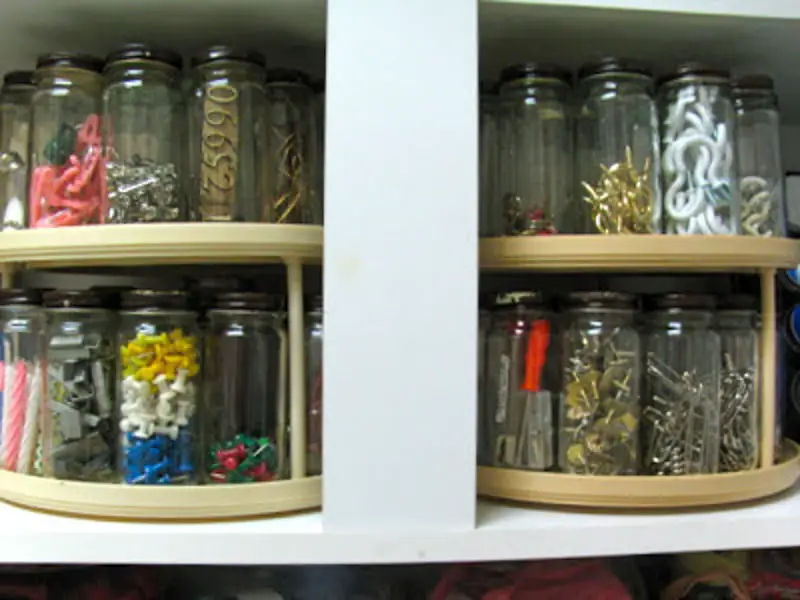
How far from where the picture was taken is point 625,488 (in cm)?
73

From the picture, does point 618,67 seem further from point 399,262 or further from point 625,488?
point 625,488

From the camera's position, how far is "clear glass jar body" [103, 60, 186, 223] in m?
0.75

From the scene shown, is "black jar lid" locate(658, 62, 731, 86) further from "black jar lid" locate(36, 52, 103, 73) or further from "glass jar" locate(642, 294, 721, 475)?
"black jar lid" locate(36, 52, 103, 73)

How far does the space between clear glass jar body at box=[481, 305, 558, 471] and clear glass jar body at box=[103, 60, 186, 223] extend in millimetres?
378

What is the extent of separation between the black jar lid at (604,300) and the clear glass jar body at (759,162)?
6.7 inches

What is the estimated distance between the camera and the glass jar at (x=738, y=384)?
30.8 inches

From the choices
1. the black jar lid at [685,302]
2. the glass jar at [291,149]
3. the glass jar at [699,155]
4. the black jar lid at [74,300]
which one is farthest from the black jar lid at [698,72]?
the black jar lid at [74,300]

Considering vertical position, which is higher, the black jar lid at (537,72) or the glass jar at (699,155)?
the black jar lid at (537,72)

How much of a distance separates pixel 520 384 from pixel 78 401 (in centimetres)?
47

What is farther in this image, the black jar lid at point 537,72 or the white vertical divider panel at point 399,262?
the black jar lid at point 537,72

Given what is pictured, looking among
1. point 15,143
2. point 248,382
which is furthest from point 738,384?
point 15,143

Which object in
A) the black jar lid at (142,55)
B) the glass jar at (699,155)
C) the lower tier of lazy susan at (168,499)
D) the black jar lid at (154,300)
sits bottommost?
the lower tier of lazy susan at (168,499)

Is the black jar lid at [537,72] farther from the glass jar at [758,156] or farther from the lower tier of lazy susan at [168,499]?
the lower tier of lazy susan at [168,499]

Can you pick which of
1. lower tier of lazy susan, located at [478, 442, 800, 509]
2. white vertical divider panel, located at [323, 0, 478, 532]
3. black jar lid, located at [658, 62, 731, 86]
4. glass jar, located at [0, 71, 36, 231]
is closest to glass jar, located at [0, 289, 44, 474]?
glass jar, located at [0, 71, 36, 231]
